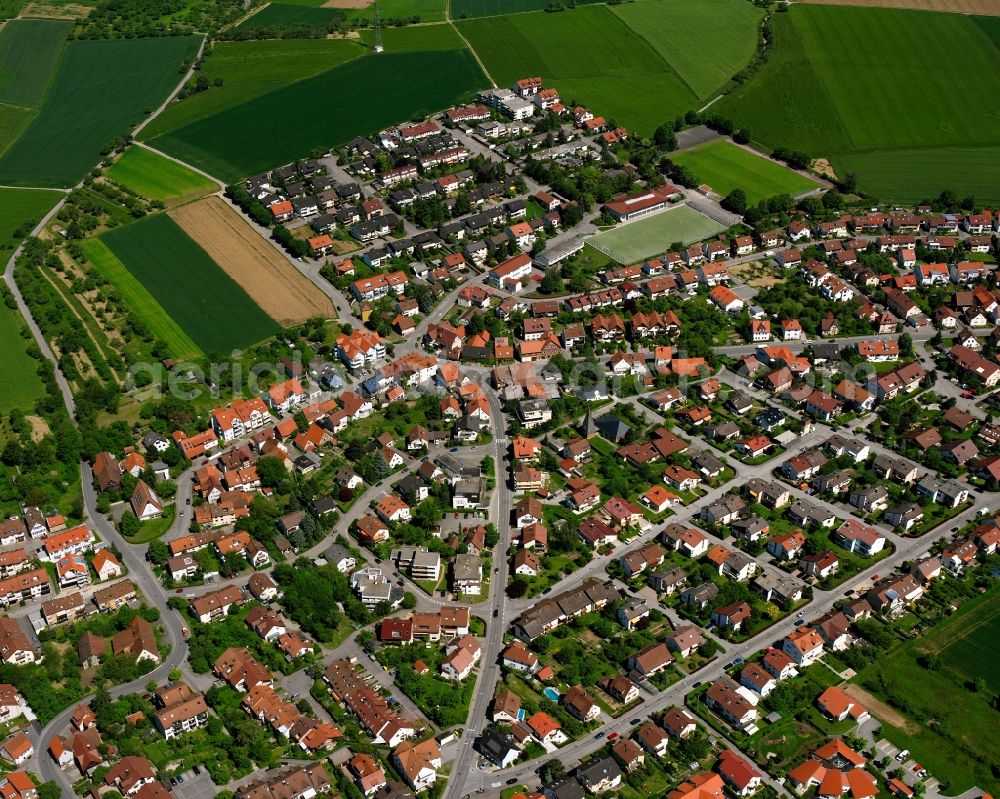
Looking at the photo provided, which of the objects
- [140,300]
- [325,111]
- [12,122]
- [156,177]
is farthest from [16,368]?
[325,111]

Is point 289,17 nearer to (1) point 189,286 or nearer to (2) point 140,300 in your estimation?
(1) point 189,286

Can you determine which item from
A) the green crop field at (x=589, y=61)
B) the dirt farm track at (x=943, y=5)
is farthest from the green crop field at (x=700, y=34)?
the dirt farm track at (x=943, y=5)

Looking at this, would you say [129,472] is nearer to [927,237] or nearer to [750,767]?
[750,767]

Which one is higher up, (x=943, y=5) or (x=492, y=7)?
(x=492, y=7)

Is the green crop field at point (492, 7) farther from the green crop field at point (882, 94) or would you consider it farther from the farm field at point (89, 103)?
the farm field at point (89, 103)

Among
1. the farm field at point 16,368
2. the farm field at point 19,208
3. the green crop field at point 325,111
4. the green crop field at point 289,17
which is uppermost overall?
the green crop field at point 289,17

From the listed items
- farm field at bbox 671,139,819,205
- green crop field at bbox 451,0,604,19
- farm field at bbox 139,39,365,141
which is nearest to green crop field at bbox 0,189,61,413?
farm field at bbox 139,39,365,141
